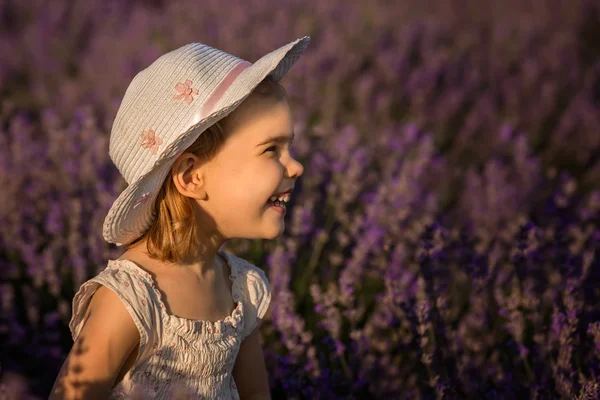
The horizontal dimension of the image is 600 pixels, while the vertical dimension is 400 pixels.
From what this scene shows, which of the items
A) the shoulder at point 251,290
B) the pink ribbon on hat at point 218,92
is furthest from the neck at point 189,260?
the pink ribbon on hat at point 218,92

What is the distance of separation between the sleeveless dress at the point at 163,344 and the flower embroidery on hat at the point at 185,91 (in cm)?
41

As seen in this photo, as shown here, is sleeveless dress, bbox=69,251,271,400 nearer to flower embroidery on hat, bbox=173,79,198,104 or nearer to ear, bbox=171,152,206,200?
ear, bbox=171,152,206,200

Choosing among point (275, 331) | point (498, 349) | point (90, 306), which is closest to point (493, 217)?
point (498, 349)

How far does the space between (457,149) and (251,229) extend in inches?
132

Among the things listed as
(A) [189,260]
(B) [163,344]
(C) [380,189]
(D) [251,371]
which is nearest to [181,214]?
(A) [189,260]

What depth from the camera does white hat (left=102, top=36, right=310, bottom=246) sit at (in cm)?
179

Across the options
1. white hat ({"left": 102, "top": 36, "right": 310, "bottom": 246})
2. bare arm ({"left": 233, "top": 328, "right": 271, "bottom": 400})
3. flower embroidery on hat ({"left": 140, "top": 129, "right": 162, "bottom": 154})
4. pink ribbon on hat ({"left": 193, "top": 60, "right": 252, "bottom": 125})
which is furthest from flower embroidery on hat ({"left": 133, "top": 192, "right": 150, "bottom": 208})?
bare arm ({"left": 233, "top": 328, "right": 271, "bottom": 400})

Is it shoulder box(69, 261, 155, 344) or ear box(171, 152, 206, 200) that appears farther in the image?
Answer: ear box(171, 152, 206, 200)

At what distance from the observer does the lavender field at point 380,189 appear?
2.48 m

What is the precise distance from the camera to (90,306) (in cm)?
183

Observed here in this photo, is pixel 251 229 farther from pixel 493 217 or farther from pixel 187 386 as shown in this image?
pixel 493 217

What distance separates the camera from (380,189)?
3512 millimetres

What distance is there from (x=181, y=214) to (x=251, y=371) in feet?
1.76

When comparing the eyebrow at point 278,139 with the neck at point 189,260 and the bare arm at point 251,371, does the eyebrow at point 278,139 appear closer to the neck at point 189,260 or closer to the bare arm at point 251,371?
the neck at point 189,260
